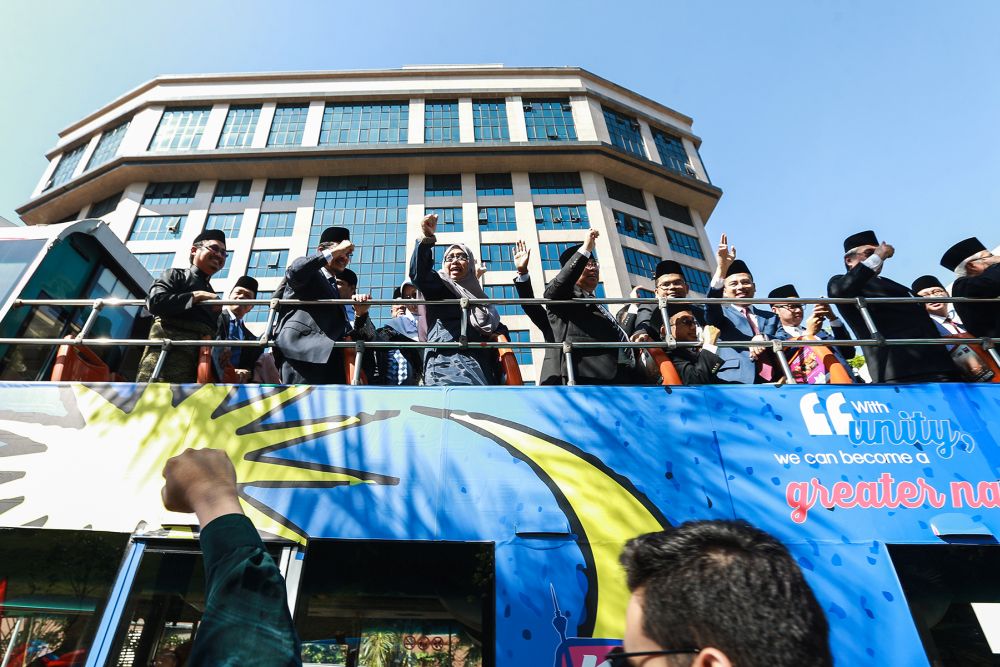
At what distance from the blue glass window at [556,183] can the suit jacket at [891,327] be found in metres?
28.6

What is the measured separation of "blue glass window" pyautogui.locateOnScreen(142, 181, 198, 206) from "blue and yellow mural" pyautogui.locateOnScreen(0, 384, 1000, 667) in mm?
33089

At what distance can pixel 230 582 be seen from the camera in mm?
1032

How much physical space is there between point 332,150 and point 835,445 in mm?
32711

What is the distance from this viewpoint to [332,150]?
102ft

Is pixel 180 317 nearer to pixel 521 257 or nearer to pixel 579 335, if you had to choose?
pixel 521 257

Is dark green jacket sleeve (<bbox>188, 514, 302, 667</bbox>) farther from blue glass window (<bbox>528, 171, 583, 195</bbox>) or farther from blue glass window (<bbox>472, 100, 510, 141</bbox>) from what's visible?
blue glass window (<bbox>472, 100, 510, 141</bbox>)

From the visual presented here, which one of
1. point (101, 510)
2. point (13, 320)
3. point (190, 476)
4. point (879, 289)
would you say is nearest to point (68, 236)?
point (13, 320)

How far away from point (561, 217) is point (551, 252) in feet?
9.88

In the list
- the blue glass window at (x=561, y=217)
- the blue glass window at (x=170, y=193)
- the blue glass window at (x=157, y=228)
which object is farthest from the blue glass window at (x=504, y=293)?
the blue glass window at (x=170, y=193)

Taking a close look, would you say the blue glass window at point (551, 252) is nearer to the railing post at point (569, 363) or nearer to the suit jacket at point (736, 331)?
the suit jacket at point (736, 331)

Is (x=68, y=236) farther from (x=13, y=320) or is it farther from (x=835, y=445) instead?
(x=835, y=445)

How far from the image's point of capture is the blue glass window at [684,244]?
3350 cm

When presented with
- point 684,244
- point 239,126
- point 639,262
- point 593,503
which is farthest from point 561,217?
point 593,503

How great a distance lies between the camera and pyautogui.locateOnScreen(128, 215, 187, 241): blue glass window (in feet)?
98.5
